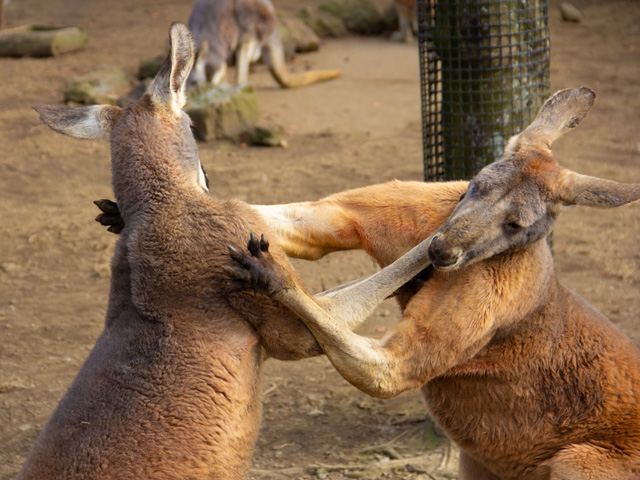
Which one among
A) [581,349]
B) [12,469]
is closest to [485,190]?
[581,349]

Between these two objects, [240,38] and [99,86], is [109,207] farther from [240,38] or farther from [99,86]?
[240,38]

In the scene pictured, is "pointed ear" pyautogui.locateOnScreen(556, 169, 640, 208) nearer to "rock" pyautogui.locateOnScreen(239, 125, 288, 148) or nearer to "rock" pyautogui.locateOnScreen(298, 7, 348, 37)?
"rock" pyautogui.locateOnScreen(239, 125, 288, 148)

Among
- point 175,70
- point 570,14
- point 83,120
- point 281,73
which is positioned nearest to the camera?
point 175,70

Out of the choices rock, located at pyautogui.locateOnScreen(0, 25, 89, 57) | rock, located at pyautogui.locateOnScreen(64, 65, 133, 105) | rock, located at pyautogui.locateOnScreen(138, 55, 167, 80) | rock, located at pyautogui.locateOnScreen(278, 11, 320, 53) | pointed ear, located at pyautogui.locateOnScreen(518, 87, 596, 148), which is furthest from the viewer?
rock, located at pyautogui.locateOnScreen(278, 11, 320, 53)

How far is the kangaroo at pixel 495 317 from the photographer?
2.95 meters

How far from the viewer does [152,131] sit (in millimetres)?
2936

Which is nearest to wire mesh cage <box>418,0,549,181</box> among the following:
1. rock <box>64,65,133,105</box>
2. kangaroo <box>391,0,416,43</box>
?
rock <box>64,65,133,105</box>

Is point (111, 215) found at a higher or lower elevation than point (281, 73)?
higher

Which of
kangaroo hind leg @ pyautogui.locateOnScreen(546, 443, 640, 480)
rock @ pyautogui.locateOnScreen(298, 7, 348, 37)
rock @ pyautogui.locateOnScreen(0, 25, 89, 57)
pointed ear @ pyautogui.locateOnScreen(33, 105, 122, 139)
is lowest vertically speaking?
rock @ pyautogui.locateOnScreen(298, 7, 348, 37)

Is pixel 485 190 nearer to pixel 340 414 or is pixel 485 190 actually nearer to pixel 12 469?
pixel 340 414

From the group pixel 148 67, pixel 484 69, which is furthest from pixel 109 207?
pixel 148 67

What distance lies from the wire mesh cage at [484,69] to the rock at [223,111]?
5.13 m

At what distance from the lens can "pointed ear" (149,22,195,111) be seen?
294cm

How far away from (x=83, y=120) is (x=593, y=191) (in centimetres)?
193
